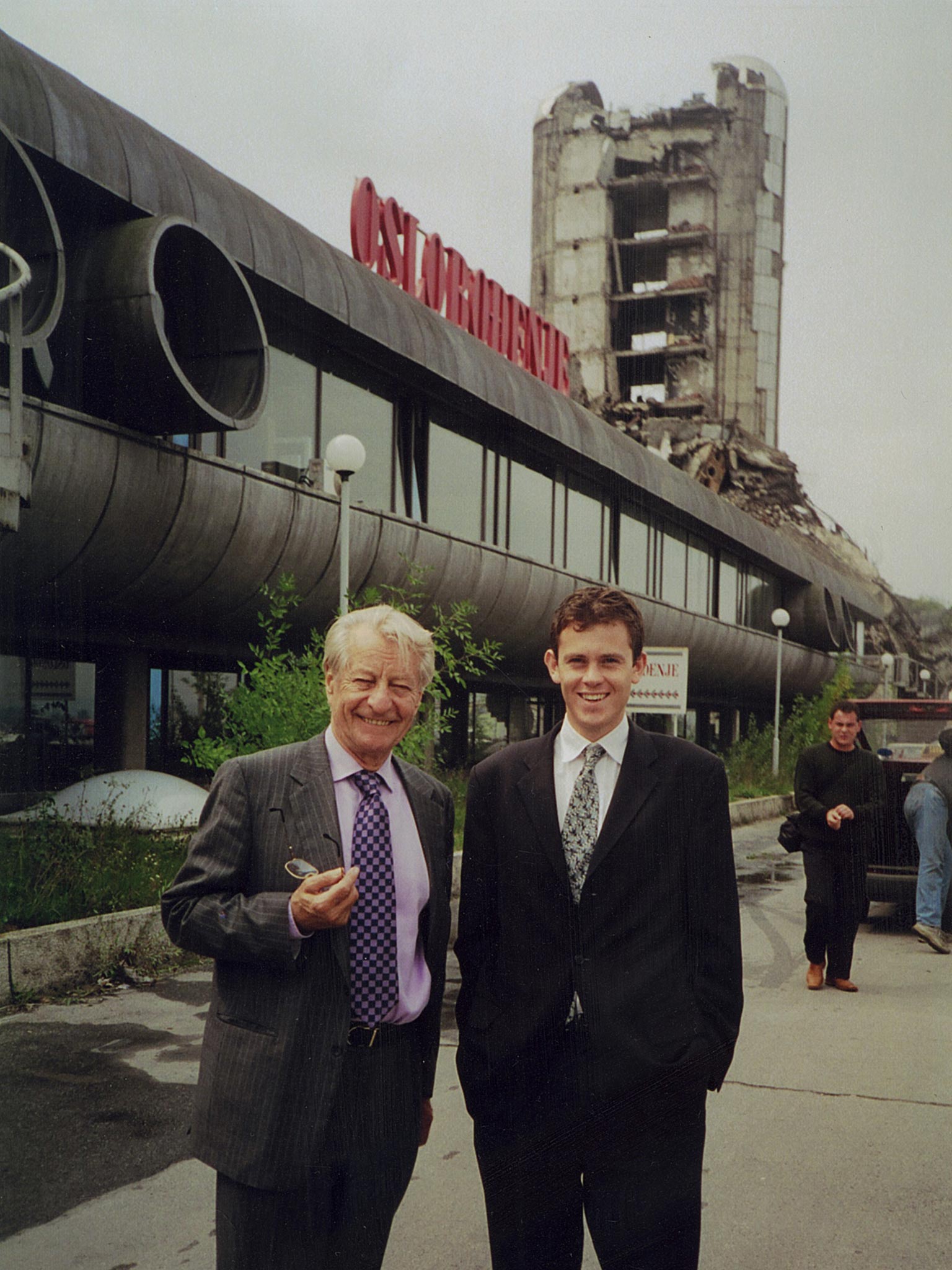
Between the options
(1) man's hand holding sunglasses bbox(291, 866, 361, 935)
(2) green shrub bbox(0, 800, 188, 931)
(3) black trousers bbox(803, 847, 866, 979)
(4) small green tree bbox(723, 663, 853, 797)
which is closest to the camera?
(1) man's hand holding sunglasses bbox(291, 866, 361, 935)

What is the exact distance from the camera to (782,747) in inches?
1221

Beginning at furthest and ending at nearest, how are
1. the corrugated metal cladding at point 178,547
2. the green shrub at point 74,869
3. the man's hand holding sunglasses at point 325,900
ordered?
the corrugated metal cladding at point 178,547
the green shrub at point 74,869
the man's hand holding sunglasses at point 325,900

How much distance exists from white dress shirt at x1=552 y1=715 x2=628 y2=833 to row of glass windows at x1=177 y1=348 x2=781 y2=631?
11972mm

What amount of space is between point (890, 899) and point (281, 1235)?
8.90m

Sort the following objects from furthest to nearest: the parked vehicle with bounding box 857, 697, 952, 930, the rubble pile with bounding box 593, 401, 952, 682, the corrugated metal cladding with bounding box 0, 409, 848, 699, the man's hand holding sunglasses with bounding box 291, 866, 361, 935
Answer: the rubble pile with bounding box 593, 401, 952, 682
the corrugated metal cladding with bounding box 0, 409, 848, 699
the parked vehicle with bounding box 857, 697, 952, 930
the man's hand holding sunglasses with bounding box 291, 866, 361, 935

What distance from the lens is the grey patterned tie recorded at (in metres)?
2.69

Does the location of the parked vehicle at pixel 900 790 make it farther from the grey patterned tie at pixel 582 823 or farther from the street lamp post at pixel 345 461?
the grey patterned tie at pixel 582 823

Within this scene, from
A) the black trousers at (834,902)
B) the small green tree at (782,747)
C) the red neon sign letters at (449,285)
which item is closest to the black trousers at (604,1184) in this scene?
the black trousers at (834,902)

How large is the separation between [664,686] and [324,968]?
1262 centimetres

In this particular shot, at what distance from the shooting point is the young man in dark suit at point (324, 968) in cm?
234

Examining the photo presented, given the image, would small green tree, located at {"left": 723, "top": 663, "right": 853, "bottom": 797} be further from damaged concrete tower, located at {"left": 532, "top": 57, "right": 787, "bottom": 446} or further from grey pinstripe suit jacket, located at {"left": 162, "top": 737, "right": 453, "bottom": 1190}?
grey pinstripe suit jacket, located at {"left": 162, "top": 737, "right": 453, "bottom": 1190}

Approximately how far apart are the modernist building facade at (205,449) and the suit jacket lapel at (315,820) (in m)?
6.20

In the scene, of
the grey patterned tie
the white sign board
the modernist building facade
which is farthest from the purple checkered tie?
the white sign board

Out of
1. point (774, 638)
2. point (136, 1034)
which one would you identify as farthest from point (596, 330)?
point (136, 1034)
